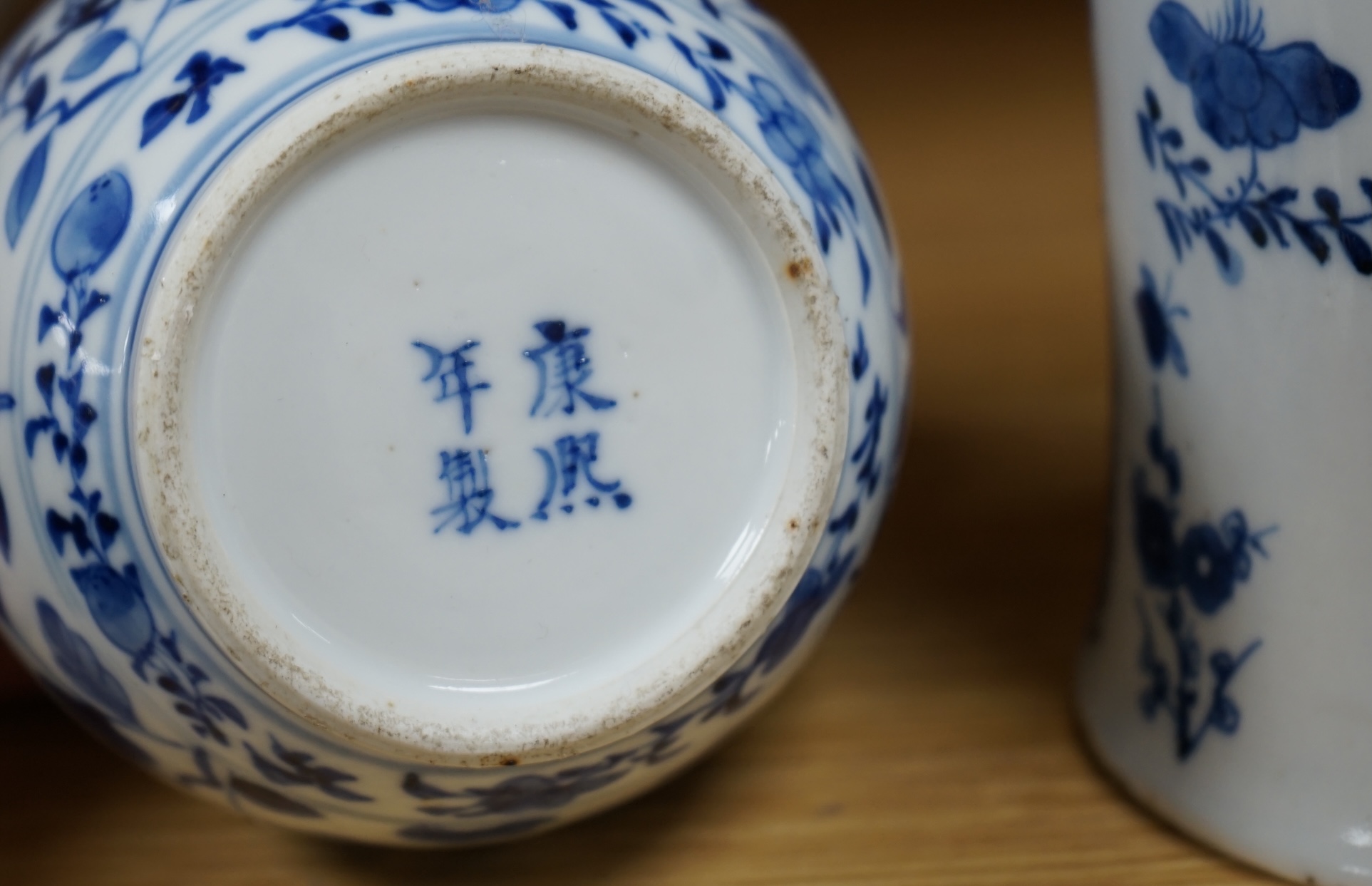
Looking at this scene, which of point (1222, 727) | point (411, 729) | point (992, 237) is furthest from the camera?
point (992, 237)

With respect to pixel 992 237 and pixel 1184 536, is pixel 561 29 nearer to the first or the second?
pixel 1184 536

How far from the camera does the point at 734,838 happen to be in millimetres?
653

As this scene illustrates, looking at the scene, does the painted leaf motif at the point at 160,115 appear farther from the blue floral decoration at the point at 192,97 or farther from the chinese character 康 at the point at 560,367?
the chinese character 康 at the point at 560,367

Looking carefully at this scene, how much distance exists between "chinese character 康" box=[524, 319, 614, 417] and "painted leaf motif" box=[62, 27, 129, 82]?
0.18m

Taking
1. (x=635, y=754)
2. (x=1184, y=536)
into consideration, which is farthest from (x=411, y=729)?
(x=1184, y=536)

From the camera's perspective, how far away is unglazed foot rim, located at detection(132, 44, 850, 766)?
48 cm

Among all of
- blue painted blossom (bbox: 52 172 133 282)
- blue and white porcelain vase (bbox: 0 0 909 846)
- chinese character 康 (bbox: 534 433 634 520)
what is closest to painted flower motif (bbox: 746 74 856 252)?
blue and white porcelain vase (bbox: 0 0 909 846)

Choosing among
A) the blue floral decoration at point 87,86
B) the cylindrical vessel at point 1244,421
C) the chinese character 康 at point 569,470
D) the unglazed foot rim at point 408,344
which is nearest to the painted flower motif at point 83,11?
the blue floral decoration at point 87,86

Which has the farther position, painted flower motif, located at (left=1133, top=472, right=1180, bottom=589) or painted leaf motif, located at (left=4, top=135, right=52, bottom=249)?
painted flower motif, located at (left=1133, top=472, right=1180, bottom=589)

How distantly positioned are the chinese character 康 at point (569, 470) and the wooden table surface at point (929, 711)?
0.62ft

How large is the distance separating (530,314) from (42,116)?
0.19 metres

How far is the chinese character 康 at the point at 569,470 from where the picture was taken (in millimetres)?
523

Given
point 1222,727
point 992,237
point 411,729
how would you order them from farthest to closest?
point 992,237 → point 1222,727 → point 411,729

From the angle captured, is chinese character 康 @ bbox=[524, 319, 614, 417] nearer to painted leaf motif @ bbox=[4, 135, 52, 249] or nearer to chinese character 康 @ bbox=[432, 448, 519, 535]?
chinese character 康 @ bbox=[432, 448, 519, 535]
